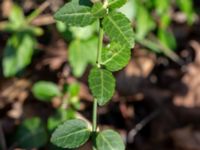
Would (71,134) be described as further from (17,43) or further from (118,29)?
(17,43)

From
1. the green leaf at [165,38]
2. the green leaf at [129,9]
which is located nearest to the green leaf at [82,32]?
the green leaf at [129,9]

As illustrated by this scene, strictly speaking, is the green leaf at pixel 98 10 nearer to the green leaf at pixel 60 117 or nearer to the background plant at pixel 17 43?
the green leaf at pixel 60 117

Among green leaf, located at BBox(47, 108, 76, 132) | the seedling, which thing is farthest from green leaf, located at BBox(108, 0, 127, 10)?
green leaf, located at BBox(47, 108, 76, 132)

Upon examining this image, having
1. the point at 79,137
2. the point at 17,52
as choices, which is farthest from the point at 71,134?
the point at 17,52

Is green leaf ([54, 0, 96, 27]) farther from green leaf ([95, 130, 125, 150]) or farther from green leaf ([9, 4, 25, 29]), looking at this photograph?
green leaf ([9, 4, 25, 29])

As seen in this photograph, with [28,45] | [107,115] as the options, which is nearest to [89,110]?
[107,115]

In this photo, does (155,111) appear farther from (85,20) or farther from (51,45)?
(85,20)
